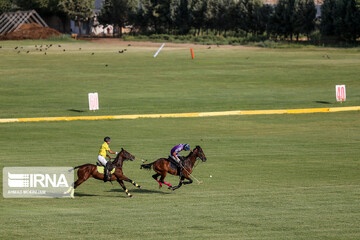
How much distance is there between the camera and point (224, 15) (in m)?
156

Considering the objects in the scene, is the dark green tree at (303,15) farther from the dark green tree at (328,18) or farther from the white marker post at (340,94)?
the white marker post at (340,94)

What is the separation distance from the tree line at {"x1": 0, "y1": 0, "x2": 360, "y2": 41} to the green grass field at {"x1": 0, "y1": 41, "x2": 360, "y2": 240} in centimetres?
5141

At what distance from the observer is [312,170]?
25.0 m

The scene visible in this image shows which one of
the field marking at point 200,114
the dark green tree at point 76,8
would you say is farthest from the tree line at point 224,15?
the field marking at point 200,114

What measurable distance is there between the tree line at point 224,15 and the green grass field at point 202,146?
51.4 metres

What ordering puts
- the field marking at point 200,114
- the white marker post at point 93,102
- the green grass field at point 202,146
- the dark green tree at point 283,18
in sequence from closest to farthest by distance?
the green grass field at point 202,146 → the field marking at point 200,114 → the white marker post at point 93,102 → the dark green tree at point 283,18

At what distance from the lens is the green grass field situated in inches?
622

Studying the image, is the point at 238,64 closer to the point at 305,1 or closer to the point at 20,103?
the point at 20,103

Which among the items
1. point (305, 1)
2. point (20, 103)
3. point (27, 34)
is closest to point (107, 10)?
point (27, 34)


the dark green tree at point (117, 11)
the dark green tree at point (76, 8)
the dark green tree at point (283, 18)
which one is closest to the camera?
the dark green tree at point (283, 18)

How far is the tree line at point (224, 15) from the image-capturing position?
130000 mm

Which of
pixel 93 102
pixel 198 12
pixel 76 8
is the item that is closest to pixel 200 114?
pixel 93 102

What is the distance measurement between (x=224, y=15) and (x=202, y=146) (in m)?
128

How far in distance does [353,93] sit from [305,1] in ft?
272
